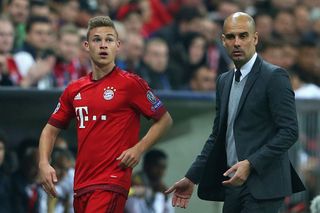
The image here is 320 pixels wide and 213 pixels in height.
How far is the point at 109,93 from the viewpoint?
8094mm

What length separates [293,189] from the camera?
779 cm

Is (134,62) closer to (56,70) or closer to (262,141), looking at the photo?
(56,70)

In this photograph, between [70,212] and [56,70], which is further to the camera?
[56,70]

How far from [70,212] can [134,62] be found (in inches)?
Result: 121

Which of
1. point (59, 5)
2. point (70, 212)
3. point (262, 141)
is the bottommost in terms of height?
point (70, 212)

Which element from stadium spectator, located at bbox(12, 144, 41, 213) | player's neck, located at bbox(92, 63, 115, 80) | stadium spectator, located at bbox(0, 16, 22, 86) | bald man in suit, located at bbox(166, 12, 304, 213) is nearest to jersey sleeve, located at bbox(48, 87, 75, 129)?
player's neck, located at bbox(92, 63, 115, 80)

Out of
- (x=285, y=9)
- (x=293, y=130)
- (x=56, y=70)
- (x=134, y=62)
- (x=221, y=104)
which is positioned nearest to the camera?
(x=293, y=130)

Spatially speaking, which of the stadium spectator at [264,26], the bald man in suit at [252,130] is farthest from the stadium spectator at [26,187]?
the stadium spectator at [264,26]

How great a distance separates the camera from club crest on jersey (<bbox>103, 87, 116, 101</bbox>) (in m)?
8.08

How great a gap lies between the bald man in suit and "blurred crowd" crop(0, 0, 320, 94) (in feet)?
14.9

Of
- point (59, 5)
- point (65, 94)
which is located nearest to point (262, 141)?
point (65, 94)

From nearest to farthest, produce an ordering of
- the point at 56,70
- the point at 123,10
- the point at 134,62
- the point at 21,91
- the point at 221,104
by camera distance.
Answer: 1. the point at 221,104
2. the point at 21,91
3. the point at 56,70
4. the point at 134,62
5. the point at 123,10

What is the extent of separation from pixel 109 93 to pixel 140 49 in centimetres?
621

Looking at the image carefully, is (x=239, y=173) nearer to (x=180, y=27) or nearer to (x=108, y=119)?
(x=108, y=119)
